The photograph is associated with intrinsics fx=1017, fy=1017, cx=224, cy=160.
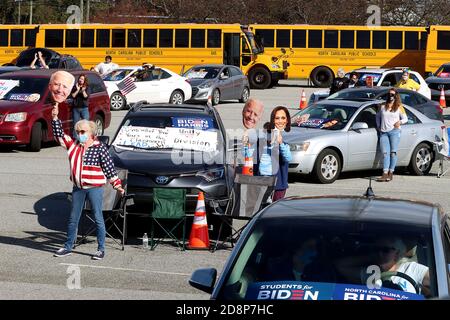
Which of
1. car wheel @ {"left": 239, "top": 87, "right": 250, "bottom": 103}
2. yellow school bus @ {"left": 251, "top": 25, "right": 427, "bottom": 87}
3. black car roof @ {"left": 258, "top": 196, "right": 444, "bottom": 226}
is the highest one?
yellow school bus @ {"left": 251, "top": 25, "right": 427, "bottom": 87}

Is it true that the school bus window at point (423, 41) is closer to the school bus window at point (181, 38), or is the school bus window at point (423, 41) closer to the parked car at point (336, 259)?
the school bus window at point (181, 38)

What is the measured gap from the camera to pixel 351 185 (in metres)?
17.0

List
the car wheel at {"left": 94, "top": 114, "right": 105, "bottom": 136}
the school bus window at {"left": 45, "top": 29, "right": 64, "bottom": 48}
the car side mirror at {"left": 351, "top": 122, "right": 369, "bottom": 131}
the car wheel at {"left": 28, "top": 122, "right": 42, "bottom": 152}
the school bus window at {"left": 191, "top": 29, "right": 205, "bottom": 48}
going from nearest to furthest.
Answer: the car side mirror at {"left": 351, "top": 122, "right": 369, "bottom": 131}, the car wheel at {"left": 28, "top": 122, "right": 42, "bottom": 152}, the car wheel at {"left": 94, "top": 114, "right": 105, "bottom": 136}, the school bus window at {"left": 191, "top": 29, "right": 205, "bottom": 48}, the school bus window at {"left": 45, "top": 29, "right": 64, "bottom": 48}

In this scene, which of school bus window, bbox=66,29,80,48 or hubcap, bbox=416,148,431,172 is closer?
hubcap, bbox=416,148,431,172

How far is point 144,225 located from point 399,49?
117ft

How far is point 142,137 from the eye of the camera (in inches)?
533

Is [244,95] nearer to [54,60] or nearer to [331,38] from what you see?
[54,60]

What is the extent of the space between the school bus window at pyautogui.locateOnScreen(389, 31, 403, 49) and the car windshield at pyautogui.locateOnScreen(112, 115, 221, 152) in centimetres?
3405

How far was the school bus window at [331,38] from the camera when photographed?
4675 centimetres

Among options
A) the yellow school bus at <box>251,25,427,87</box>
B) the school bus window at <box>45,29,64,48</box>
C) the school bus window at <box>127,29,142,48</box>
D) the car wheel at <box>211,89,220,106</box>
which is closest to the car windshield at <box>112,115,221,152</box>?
the car wheel at <box>211,89,220,106</box>

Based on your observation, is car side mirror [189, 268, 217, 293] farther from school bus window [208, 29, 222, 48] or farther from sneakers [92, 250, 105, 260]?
school bus window [208, 29, 222, 48]

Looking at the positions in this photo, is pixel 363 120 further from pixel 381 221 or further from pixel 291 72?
pixel 291 72

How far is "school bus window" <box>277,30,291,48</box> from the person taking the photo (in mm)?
47625
